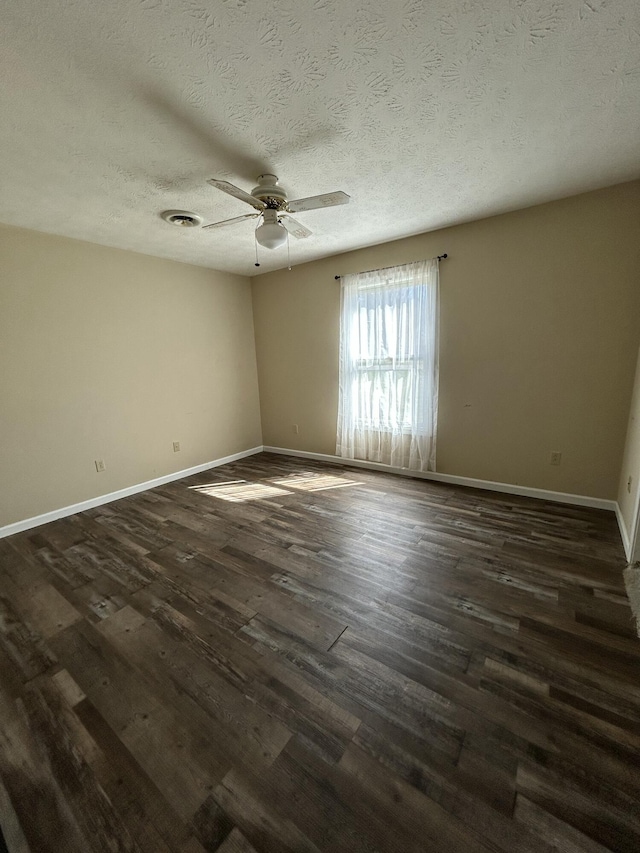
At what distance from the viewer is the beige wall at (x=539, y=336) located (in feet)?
7.99

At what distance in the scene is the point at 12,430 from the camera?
2648mm

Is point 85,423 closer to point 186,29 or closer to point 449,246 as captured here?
point 186,29

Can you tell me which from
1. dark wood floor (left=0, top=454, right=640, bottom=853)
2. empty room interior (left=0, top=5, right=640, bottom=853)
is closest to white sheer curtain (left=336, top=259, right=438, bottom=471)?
empty room interior (left=0, top=5, right=640, bottom=853)

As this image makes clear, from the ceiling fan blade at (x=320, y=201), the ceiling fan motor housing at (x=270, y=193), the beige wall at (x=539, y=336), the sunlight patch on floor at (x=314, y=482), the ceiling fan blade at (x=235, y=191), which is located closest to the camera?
the ceiling fan blade at (x=235, y=191)

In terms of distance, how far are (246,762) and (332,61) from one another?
2602mm

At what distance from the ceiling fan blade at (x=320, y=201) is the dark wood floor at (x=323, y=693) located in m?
2.20

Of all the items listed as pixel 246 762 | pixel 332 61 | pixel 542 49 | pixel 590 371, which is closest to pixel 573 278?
pixel 590 371

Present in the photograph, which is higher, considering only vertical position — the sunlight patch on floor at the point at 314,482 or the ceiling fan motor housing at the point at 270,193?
the ceiling fan motor housing at the point at 270,193

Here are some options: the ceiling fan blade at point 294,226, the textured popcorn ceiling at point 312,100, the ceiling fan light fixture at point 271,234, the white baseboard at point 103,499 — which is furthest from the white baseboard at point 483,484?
the ceiling fan light fixture at point 271,234

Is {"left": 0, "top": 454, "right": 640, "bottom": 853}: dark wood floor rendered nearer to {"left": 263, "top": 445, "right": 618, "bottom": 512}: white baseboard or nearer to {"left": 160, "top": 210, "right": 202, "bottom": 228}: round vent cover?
{"left": 263, "top": 445, "right": 618, "bottom": 512}: white baseboard

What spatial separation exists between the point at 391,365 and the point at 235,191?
226 centimetres

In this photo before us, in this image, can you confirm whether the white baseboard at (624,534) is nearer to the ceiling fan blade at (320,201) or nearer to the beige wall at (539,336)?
the beige wall at (539,336)

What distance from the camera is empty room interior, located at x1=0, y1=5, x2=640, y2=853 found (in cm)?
104

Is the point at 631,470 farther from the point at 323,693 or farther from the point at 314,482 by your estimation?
the point at 314,482
